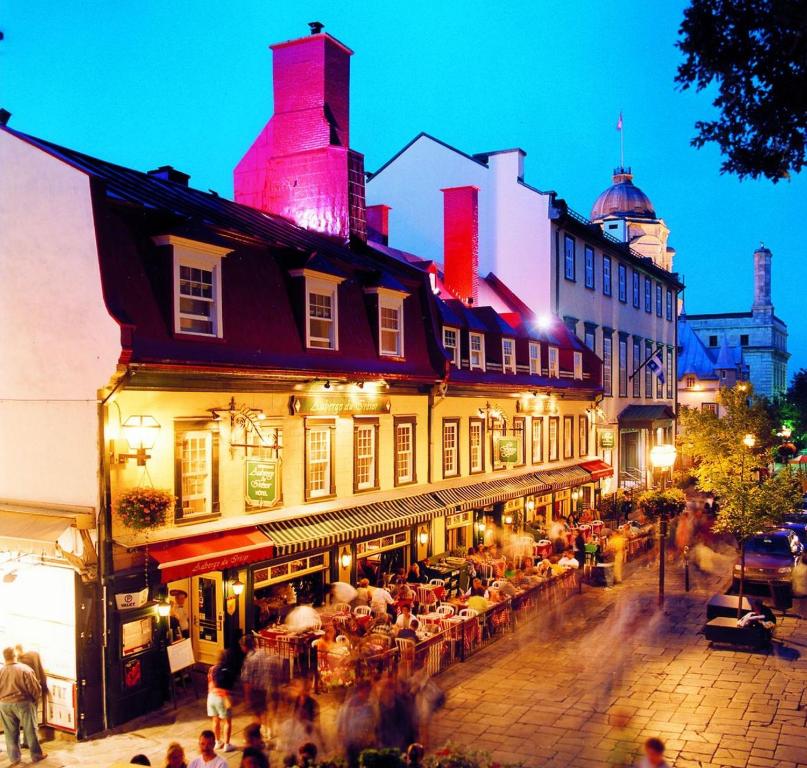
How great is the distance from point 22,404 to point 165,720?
6.47 meters

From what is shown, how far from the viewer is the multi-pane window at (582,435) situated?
115 feet

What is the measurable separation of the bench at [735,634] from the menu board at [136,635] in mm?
12051

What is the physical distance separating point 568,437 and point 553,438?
5.66 feet

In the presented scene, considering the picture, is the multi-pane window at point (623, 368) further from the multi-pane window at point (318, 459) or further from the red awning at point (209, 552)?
the red awning at point (209, 552)

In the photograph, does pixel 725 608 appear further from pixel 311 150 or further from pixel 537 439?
pixel 311 150

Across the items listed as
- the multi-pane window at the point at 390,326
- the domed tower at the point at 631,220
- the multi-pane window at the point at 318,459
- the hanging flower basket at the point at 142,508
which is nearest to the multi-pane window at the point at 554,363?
the multi-pane window at the point at 390,326

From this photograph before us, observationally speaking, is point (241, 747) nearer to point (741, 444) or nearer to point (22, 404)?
point (22, 404)

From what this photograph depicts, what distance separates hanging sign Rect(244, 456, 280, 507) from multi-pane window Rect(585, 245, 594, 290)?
26518 mm

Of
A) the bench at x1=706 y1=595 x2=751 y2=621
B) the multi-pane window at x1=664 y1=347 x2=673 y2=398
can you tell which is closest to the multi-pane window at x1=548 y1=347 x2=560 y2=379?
the bench at x1=706 y1=595 x2=751 y2=621

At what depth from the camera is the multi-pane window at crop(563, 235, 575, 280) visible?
1434 inches

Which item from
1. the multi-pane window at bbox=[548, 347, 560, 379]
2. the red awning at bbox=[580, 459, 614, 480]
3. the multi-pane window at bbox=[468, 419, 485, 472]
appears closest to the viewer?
the multi-pane window at bbox=[468, 419, 485, 472]

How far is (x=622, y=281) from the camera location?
4400 centimetres

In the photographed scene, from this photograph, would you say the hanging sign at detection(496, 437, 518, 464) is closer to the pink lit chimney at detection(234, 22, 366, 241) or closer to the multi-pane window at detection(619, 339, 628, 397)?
the pink lit chimney at detection(234, 22, 366, 241)

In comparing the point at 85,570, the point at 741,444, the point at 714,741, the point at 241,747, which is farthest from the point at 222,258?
the point at 741,444
